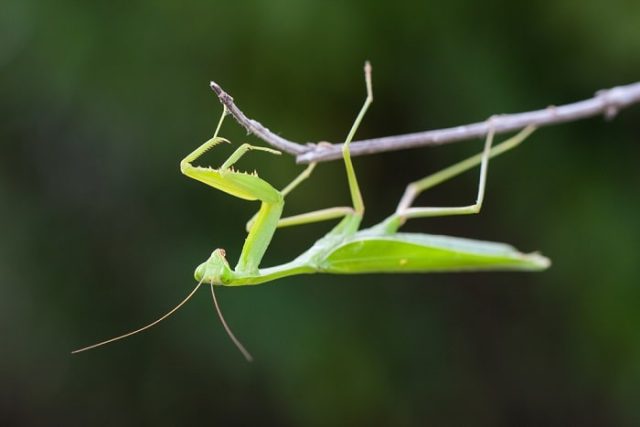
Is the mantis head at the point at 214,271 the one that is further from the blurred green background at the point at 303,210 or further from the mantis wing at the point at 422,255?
the blurred green background at the point at 303,210

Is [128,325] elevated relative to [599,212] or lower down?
lower down

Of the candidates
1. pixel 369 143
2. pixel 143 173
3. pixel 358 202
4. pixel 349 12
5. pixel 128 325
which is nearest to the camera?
pixel 369 143

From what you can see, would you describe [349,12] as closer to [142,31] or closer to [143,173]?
[142,31]

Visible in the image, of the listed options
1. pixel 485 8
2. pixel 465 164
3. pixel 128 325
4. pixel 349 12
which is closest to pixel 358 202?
pixel 465 164

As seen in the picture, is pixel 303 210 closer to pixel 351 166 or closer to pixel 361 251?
pixel 361 251

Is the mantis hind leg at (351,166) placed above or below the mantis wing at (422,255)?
above

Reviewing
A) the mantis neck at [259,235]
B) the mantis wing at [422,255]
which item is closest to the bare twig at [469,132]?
the mantis neck at [259,235]
